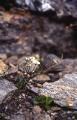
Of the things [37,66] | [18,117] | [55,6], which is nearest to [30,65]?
[37,66]

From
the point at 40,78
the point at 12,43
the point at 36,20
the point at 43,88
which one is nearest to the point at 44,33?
the point at 36,20

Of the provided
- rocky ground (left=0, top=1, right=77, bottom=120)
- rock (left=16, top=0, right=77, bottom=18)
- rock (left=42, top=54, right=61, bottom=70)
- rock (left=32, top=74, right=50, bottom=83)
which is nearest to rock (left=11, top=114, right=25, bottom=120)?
rocky ground (left=0, top=1, right=77, bottom=120)

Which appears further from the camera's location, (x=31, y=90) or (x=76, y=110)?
(x=31, y=90)

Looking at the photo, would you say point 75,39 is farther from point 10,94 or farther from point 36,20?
point 10,94

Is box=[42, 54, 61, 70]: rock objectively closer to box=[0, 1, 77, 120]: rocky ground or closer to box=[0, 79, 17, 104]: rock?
box=[0, 1, 77, 120]: rocky ground

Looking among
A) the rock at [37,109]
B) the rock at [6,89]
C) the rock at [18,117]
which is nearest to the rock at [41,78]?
the rock at [6,89]

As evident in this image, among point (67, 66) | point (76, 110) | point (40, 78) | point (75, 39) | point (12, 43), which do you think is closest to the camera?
point (76, 110)

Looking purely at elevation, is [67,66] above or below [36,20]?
below
